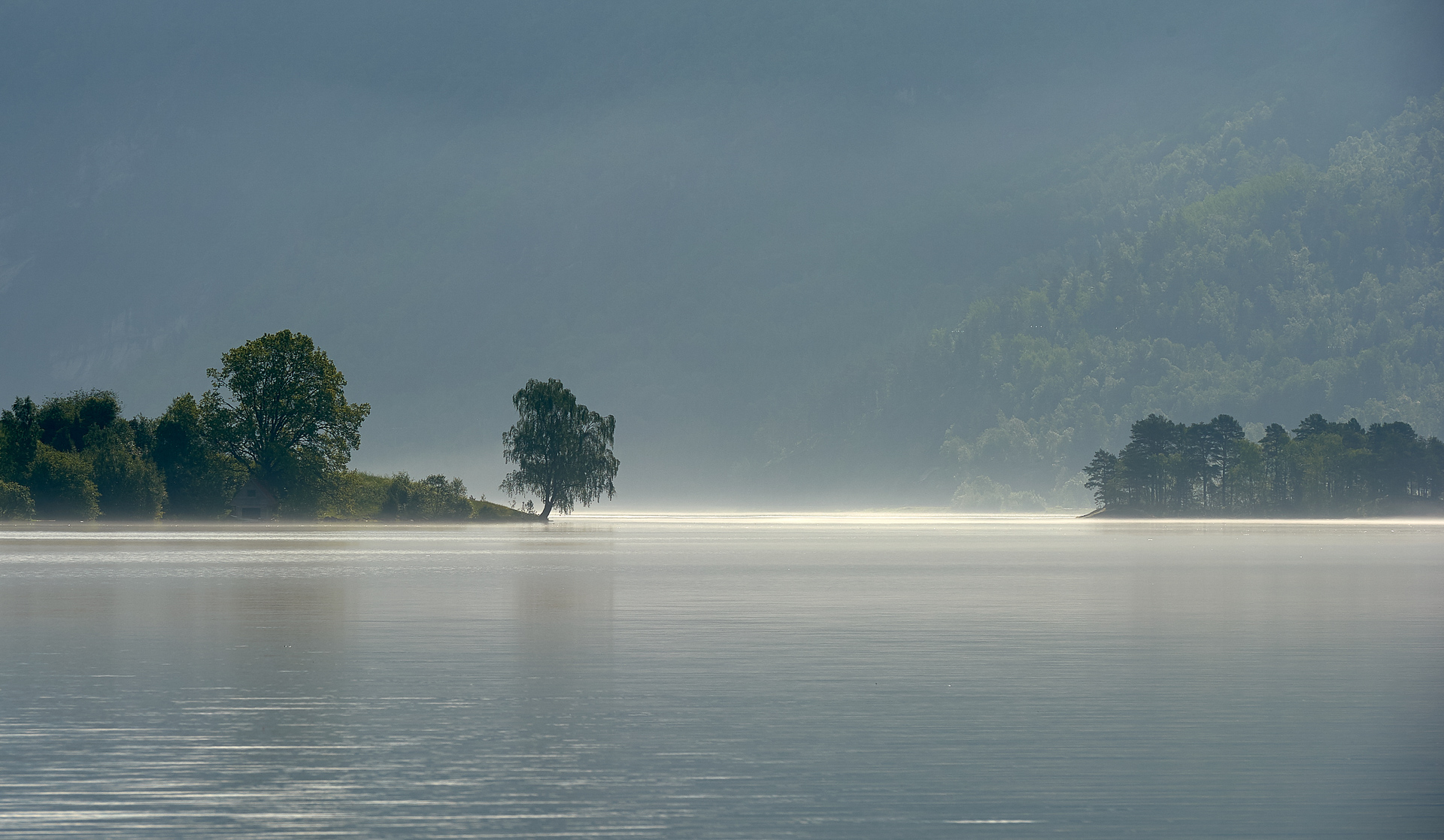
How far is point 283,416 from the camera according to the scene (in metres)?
144

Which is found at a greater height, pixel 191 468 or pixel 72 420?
pixel 72 420

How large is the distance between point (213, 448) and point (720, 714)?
449 feet

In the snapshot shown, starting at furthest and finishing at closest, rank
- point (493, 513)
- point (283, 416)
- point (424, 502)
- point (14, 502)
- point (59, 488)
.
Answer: point (493, 513), point (424, 502), point (283, 416), point (59, 488), point (14, 502)

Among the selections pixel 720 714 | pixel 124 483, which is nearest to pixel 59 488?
pixel 124 483

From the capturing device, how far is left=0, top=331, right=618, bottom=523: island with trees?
138m

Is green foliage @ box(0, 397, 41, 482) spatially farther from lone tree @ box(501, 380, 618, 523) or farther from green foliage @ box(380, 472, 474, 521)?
lone tree @ box(501, 380, 618, 523)

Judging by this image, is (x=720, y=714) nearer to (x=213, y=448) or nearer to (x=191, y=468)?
(x=191, y=468)

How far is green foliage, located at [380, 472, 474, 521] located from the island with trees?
16.0 meters

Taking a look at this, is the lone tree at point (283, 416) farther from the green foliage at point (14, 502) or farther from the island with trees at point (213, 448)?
the green foliage at point (14, 502)

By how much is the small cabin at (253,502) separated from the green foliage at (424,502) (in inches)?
865

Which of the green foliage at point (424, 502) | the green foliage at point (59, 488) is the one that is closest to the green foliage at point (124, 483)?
the green foliage at point (59, 488)

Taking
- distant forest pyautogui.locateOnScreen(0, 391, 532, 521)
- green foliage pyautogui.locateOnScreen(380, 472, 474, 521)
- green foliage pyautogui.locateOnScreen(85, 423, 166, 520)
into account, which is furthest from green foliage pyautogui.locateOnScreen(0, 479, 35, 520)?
green foliage pyautogui.locateOnScreen(380, 472, 474, 521)

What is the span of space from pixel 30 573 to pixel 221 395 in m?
99.9

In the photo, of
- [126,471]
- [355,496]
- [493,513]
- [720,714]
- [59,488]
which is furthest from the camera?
[493,513]
